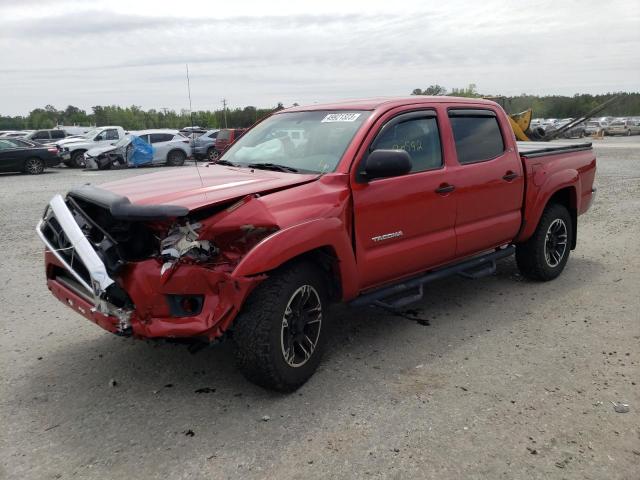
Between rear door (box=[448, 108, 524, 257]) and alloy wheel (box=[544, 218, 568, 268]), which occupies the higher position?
rear door (box=[448, 108, 524, 257])

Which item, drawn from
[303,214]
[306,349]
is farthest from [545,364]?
[303,214]

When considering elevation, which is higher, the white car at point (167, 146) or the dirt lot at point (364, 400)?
the white car at point (167, 146)

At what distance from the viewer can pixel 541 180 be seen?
5609 mm

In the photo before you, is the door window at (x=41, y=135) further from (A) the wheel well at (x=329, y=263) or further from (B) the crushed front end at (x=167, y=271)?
(A) the wheel well at (x=329, y=263)

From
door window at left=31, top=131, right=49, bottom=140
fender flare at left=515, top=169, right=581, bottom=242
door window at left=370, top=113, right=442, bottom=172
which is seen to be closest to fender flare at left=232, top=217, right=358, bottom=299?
door window at left=370, top=113, right=442, bottom=172

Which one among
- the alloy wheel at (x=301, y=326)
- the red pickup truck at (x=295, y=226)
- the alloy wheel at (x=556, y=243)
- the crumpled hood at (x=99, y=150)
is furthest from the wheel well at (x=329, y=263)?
the crumpled hood at (x=99, y=150)

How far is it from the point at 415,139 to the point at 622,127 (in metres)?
46.3

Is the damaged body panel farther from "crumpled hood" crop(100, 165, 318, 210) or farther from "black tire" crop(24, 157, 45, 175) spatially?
"black tire" crop(24, 157, 45, 175)

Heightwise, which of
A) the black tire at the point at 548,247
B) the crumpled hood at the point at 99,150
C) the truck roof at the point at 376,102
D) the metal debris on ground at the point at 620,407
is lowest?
the metal debris on ground at the point at 620,407

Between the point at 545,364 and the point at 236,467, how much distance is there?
7.54 feet

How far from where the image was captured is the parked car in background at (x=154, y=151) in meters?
21.7

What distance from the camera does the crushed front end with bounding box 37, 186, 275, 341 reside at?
3.20 m

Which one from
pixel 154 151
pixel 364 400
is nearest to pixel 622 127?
pixel 154 151

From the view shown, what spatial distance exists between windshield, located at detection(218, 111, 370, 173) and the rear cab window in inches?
40.7
